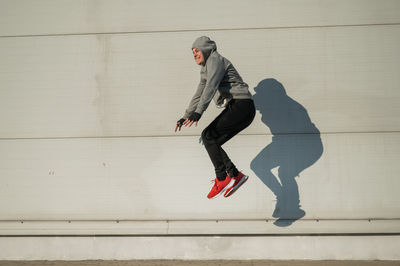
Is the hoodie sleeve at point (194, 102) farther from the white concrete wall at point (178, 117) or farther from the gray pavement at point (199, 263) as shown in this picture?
the gray pavement at point (199, 263)

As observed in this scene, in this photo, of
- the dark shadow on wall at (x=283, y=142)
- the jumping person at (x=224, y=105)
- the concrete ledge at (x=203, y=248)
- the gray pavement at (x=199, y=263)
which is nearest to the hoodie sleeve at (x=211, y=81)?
the jumping person at (x=224, y=105)

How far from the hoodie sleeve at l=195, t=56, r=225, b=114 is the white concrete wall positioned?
3.58 feet

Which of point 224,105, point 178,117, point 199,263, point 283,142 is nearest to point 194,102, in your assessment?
point 224,105

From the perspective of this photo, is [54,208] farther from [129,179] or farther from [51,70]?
[51,70]

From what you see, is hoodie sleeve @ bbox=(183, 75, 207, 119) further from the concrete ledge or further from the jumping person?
the concrete ledge

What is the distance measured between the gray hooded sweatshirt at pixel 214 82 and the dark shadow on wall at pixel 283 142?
915 millimetres

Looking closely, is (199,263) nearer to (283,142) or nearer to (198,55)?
(283,142)

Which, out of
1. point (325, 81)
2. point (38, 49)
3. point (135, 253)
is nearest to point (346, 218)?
point (325, 81)

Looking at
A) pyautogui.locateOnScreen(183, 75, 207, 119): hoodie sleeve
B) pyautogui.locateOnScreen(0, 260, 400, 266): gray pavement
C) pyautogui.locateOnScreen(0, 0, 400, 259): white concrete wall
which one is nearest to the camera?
pyautogui.locateOnScreen(183, 75, 207, 119): hoodie sleeve

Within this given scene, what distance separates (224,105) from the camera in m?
4.74

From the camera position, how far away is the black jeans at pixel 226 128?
454 cm

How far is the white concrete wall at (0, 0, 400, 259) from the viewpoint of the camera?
539cm

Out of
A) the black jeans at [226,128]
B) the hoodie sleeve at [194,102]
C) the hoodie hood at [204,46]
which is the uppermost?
the hoodie hood at [204,46]

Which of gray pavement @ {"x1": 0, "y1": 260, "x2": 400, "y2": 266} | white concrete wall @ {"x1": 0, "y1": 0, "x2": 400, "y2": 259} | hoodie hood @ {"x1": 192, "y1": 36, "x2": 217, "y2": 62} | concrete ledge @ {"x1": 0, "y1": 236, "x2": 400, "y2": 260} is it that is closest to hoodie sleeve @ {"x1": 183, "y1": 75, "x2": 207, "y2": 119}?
hoodie hood @ {"x1": 192, "y1": 36, "x2": 217, "y2": 62}
